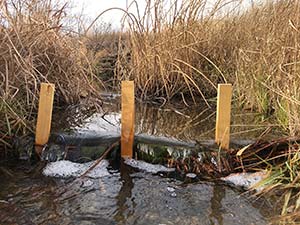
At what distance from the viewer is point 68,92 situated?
185 inches

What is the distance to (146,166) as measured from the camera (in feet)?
9.85

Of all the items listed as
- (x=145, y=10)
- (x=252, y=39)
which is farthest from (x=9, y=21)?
(x=252, y=39)

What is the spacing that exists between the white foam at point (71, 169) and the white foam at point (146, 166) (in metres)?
0.22

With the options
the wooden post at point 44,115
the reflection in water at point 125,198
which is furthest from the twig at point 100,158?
the wooden post at point 44,115

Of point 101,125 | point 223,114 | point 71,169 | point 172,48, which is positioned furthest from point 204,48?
point 71,169

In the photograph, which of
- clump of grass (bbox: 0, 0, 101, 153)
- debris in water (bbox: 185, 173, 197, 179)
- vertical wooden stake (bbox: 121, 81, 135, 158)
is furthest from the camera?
clump of grass (bbox: 0, 0, 101, 153)

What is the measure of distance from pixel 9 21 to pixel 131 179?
79.9 inches

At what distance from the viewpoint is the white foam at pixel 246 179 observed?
264 centimetres

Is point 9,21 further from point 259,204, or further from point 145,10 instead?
point 259,204

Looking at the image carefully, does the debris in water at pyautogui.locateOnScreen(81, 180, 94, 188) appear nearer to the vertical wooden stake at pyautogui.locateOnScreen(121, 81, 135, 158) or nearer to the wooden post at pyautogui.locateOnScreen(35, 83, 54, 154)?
the vertical wooden stake at pyautogui.locateOnScreen(121, 81, 135, 158)

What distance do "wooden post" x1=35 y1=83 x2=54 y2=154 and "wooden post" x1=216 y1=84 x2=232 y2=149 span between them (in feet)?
4.82

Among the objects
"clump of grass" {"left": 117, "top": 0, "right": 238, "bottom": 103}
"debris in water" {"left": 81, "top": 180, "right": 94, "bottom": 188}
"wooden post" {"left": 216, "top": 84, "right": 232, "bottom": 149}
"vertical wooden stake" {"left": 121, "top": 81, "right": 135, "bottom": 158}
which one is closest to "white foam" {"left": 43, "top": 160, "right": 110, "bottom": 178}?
"debris in water" {"left": 81, "top": 180, "right": 94, "bottom": 188}

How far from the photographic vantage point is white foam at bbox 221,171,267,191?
264cm

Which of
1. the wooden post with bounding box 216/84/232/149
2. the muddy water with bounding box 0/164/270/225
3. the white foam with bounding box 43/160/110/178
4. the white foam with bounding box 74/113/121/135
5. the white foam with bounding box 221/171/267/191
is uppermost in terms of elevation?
the wooden post with bounding box 216/84/232/149
